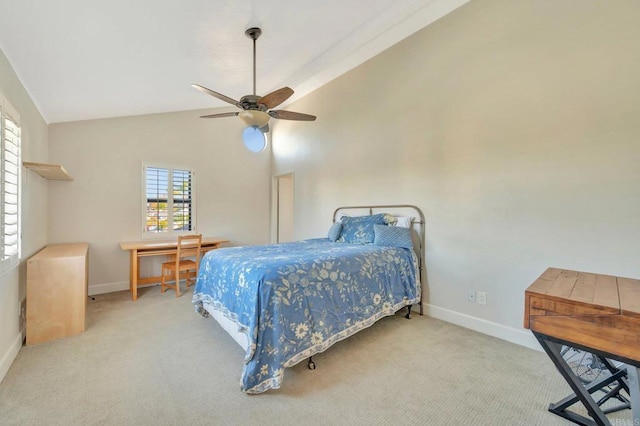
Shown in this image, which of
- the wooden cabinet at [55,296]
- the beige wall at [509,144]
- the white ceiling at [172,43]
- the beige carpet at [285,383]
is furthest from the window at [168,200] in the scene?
the beige wall at [509,144]

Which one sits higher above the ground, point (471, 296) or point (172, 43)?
point (172, 43)

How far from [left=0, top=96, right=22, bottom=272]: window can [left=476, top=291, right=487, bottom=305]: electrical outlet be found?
393 centimetres

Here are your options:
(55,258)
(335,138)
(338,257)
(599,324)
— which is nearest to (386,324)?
(338,257)

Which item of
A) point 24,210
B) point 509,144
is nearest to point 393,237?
point 509,144

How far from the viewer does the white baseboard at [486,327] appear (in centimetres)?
239

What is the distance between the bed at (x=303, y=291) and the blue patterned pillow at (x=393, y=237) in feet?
0.04

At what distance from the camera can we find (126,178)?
4168mm

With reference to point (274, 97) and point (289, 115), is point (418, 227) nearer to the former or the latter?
point (289, 115)

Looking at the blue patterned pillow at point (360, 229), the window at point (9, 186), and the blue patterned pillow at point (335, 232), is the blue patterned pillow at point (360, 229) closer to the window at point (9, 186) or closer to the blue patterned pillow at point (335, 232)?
the blue patterned pillow at point (335, 232)

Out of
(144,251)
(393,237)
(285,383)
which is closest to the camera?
(285,383)

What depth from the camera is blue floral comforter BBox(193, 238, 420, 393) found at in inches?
70.4

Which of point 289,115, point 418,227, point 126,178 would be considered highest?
point 289,115

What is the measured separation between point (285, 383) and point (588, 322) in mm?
1745

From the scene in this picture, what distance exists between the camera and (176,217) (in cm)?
461
